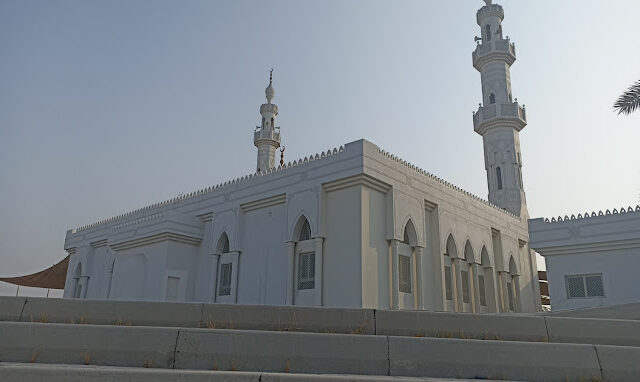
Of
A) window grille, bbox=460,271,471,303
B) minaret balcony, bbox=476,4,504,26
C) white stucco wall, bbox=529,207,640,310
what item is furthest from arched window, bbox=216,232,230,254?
minaret balcony, bbox=476,4,504,26

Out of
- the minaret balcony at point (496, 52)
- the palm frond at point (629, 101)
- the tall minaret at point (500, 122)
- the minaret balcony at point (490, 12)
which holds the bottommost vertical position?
the palm frond at point (629, 101)

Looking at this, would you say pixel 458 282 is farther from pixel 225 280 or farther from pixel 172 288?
pixel 172 288

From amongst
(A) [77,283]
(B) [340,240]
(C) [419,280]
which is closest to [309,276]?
(B) [340,240]

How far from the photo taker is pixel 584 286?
1692cm

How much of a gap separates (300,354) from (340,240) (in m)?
9.91

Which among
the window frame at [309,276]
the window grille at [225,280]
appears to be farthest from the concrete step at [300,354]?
the window grille at [225,280]

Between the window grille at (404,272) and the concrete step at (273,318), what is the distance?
9761mm

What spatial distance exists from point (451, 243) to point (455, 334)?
13.7 m

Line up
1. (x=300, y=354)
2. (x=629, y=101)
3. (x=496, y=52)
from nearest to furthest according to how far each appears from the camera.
Result: (x=300, y=354)
(x=629, y=101)
(x=496, y=52)

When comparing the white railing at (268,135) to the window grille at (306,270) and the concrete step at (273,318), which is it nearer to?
the window grille at (306,270)

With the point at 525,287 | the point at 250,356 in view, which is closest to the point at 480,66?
the point at 525,287

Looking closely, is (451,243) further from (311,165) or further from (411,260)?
(311,165)

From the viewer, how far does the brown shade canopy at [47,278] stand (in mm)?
31055

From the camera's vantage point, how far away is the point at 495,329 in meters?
6.29
